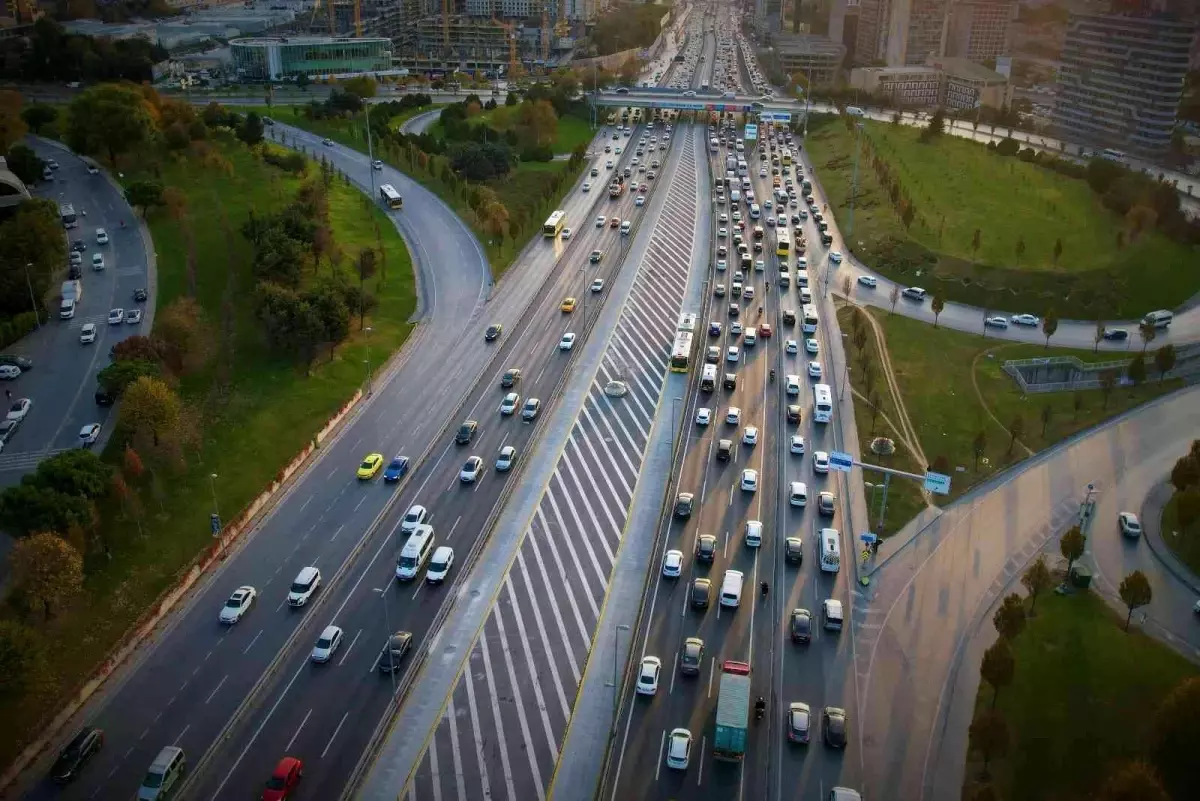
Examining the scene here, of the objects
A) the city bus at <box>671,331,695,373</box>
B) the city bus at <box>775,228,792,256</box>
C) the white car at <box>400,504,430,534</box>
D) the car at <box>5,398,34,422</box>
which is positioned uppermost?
the city bus at <box>775,228,792,256</box>

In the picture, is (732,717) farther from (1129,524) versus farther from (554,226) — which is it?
(554,226)

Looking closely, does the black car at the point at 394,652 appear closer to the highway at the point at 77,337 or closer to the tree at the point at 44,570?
the tree at the point at 44,570

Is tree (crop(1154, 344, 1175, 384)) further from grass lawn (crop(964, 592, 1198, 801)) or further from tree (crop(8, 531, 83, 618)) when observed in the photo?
tree (crop(8, 531, 83, 618))

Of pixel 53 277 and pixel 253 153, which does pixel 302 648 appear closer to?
pixel 53 277

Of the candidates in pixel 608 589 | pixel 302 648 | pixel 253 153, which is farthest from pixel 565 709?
pixel 253 153

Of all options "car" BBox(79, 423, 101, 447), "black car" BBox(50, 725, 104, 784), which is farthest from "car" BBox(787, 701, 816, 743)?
"car" BBox(79, 423, 101, 447)

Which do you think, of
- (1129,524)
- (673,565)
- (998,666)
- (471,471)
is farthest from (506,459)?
(1129,524)
